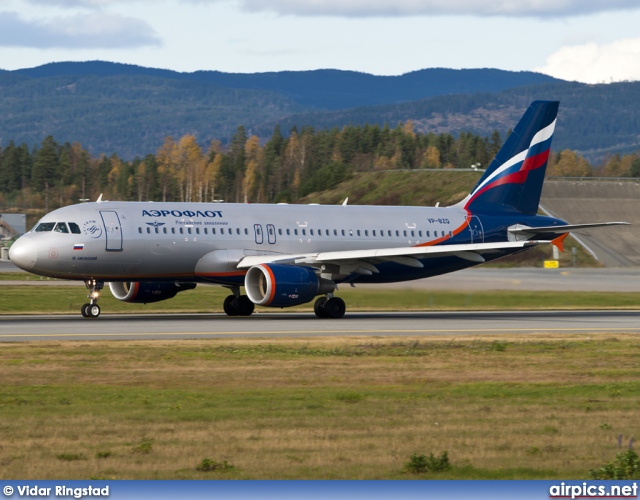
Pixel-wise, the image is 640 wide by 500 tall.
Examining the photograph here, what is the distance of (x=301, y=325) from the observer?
3750 cm

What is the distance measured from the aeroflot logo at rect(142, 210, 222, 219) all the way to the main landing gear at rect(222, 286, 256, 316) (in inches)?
127

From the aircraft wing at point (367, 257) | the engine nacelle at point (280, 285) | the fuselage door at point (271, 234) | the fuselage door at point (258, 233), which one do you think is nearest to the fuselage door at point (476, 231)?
the aircraft wing at point (367, 257)

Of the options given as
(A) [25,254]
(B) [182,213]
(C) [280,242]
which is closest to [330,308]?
(C) [280,242]

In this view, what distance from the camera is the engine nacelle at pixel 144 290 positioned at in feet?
139

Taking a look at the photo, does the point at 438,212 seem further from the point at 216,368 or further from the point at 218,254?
the point at 216,368

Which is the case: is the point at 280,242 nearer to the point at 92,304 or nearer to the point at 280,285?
the point at 280,285

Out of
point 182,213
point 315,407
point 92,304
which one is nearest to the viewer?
point 315,407

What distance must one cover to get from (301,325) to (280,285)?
177 cm

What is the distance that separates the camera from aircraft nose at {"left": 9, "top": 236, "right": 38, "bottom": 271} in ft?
124

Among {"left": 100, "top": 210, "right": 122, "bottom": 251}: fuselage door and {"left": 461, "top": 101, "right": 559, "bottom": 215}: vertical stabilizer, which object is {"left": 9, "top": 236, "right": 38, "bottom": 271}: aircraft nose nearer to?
{"left": 100, "top": 210, "right": 122, "bottom": 251}: fuselage door

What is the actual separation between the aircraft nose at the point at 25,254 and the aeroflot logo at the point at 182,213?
427cm

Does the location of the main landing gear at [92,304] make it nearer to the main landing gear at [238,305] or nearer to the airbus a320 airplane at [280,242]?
the airbus a320 airplane at [280,242]

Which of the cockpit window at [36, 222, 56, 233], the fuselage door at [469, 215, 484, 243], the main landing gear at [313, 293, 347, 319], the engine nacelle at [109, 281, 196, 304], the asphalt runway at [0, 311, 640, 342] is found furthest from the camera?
the fuselage door at [469, 215, 484, 243]

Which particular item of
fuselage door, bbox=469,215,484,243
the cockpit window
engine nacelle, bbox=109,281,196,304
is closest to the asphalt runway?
engine nacelle, bbox=109,281,196,304
